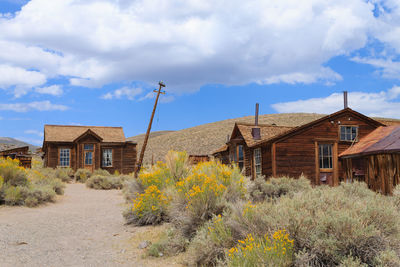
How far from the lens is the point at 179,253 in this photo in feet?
21.1

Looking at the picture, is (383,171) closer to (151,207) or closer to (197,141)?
(151,207)

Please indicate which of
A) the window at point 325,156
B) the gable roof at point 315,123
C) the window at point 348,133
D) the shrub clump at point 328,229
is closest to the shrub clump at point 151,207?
the shrub clump at point 328,229

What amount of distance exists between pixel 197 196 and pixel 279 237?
280 cm

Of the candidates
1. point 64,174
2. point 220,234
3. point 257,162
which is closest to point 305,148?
point 257,162

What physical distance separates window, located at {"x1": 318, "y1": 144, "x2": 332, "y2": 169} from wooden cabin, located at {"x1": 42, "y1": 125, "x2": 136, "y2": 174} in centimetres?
1588

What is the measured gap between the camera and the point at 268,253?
4.36 metres

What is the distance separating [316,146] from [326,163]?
3.65ft

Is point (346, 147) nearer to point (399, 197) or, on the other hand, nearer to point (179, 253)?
point (399, 197)

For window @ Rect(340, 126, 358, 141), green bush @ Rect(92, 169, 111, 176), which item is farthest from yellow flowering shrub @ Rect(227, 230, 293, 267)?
green bush @ Rect(92, 169, 111, 176)

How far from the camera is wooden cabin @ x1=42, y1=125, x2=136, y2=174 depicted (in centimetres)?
2714

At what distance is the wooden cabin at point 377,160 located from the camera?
1445 cm

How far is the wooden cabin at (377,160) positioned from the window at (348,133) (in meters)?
0.48

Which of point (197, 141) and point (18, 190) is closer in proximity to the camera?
point (18, 190)

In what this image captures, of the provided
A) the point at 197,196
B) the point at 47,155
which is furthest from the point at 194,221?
the point at 47,155
